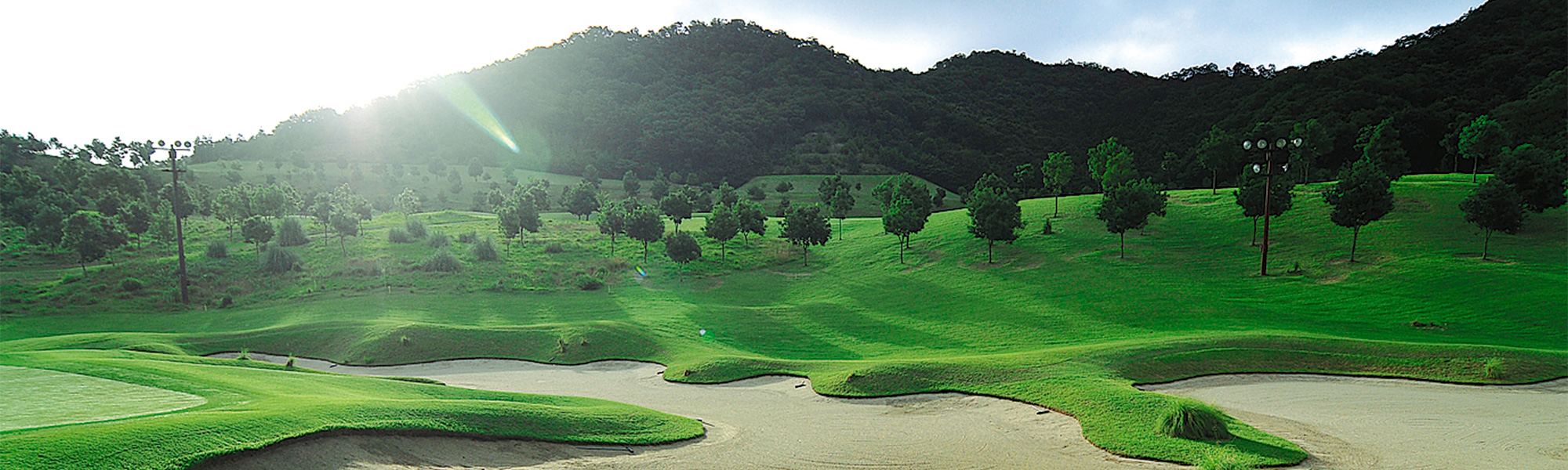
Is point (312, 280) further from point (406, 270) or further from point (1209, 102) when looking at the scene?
point (1209, 102)

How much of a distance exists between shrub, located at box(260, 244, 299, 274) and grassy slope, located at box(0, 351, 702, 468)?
29435mm

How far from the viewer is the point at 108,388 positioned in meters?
11.8

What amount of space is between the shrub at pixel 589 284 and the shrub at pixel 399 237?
21179mm

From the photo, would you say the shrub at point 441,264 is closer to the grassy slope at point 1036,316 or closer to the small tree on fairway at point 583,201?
the grassy slope at point 1036,316

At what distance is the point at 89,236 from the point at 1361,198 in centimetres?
7419

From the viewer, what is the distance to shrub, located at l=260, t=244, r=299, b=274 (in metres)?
44.2

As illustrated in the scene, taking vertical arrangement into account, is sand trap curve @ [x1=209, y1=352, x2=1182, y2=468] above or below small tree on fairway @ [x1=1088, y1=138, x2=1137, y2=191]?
below

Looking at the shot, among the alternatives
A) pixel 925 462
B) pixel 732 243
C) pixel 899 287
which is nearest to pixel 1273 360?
pixel 925 462

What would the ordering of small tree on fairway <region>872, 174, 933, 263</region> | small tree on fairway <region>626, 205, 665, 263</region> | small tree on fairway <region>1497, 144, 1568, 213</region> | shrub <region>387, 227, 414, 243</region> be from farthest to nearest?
shrub <region>387, 227, 414, 243</region>
small tree on fairway <region>626, 205, 665, 263</region>
small tree on fairway <region>872, 174, 933, 263</region>
small tree on fairway <region>1497, 144, 1568, 213</region>

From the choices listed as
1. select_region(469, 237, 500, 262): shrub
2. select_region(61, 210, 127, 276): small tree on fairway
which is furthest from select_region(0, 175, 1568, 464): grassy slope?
select_region(61, 210, 127, 276): small tree on fairway

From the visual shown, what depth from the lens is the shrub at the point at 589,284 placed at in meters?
43.0

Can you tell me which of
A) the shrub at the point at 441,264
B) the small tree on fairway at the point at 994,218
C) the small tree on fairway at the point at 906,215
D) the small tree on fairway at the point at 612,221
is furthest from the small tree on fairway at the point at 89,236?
the small tree on fairway at the point at 994,218

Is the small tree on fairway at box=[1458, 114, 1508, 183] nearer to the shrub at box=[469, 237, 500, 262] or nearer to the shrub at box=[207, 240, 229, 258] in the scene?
the shrub at box=[469, 237, 500, 262]

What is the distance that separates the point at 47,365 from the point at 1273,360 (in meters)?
29.6
